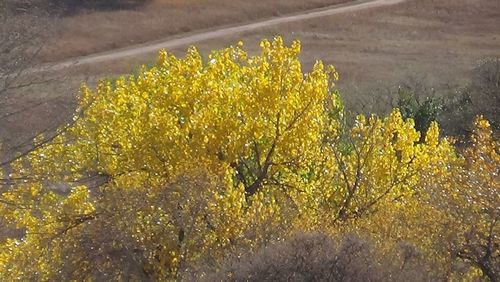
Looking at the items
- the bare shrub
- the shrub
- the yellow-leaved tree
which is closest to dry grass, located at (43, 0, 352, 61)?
the shrub

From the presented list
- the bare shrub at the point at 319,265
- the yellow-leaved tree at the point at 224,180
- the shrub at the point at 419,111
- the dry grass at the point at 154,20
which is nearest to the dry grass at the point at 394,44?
the dry grass at the point at 154,20

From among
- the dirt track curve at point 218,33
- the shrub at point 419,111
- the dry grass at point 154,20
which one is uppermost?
the shrub at point 419,111

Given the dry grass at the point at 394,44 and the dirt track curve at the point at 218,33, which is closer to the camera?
the dry grass at the point at 394,44

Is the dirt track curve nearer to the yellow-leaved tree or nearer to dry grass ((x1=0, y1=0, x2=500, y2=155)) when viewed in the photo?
dry grass ((x1=0, y1=0, x2=500, y2=155))

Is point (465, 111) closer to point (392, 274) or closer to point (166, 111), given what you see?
point (166, 111)

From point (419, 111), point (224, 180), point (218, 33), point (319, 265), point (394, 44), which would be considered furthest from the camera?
point (218, 33)

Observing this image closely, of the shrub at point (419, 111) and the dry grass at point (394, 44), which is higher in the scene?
the shrub at point (419, 111)

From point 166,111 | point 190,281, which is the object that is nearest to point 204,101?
point 166,111

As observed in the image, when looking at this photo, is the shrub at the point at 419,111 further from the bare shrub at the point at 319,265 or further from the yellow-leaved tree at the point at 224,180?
the bare shrub at the point at 319,265

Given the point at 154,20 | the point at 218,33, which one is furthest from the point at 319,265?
the point at 154,20

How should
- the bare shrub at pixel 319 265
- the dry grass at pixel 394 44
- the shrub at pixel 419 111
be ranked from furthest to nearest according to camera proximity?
the dry grass at pixel 394 44 → the shrub at pixel 419 111 → the bare shrub at pixel 319 265

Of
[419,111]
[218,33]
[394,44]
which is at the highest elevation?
[419,111]

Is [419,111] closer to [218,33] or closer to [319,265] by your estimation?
[319,265]

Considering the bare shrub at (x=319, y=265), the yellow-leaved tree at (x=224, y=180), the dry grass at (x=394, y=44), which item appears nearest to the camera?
the bare shrub at (x=319, y=265)
